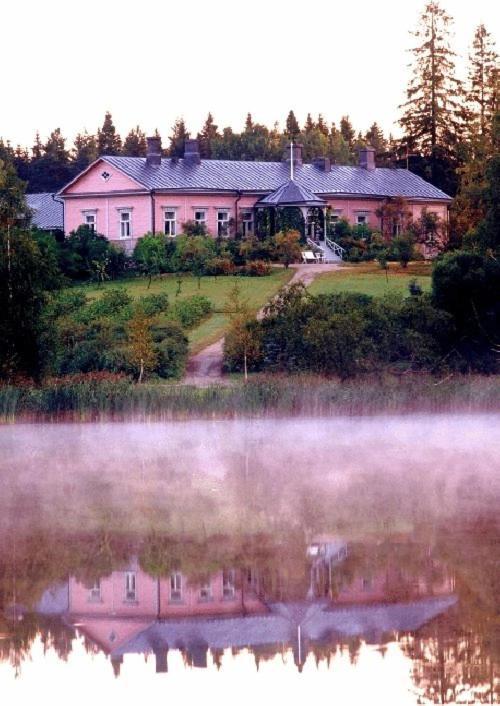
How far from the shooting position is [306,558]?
14781 mm

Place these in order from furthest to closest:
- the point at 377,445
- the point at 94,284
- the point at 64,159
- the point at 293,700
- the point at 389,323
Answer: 1. the point at 64,159
2. the point at 94,284
3. the point at 389,323
4. the point at 377,445
5. the point at 293,700

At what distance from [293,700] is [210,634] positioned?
194 centimetres

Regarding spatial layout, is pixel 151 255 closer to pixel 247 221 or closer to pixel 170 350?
pixel 247 221

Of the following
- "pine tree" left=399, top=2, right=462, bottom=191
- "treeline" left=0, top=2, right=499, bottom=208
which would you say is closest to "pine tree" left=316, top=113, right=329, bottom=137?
"treeline" left=0, top=2, right=499, bottom=208

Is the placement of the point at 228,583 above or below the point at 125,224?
below

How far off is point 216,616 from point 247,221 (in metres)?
46.9

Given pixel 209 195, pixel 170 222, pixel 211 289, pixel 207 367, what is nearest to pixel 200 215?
pixel 209 195

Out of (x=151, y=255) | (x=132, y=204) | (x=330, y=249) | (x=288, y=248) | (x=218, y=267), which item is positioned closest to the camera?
(x=218, y=267)

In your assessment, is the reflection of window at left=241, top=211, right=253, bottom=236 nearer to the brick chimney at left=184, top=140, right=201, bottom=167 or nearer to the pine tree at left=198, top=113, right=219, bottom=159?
the brick chimney at left=184, top=140, right=201, bottom=167

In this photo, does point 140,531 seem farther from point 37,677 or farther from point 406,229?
point 406,229

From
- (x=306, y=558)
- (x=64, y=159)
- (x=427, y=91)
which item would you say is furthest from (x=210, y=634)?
(x=64, y=159)

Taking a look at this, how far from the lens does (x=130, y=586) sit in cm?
1381

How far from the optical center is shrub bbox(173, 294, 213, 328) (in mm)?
40312

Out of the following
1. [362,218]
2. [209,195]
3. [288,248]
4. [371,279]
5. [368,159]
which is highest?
[368,159]
